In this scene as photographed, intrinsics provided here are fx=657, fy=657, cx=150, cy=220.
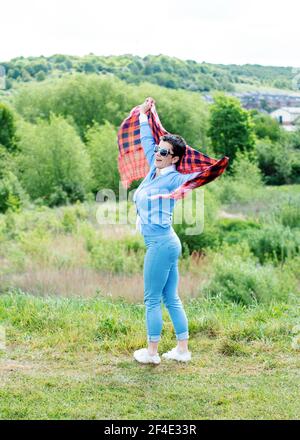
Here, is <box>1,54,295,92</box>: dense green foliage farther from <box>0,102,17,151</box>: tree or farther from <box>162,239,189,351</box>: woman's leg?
<box>162,239,189,351</box>: woman's leg

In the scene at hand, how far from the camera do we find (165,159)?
15.2 ft

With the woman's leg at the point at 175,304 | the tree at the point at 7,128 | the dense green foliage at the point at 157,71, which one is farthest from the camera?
the dense green foliage at the point at 157,71

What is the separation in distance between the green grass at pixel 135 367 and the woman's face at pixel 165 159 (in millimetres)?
1463

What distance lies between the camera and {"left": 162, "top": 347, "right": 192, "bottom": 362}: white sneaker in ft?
16.0

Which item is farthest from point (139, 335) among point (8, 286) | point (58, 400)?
point (8, 286)

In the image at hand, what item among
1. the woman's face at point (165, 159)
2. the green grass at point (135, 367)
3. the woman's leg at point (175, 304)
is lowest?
the green grass at point (135, 367)

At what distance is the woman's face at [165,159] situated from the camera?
464cm

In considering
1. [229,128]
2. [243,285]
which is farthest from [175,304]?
[229,128]

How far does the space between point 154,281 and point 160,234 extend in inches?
13.4

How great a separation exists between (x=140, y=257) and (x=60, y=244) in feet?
8.03

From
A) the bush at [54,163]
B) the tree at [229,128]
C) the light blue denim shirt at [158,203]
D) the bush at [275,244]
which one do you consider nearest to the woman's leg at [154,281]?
the light blue denim shirt at [158,203]

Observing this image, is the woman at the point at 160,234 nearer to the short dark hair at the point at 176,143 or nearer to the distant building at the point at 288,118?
the short dark hair at the point at 176,143

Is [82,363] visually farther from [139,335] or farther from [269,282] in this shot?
[269,282]

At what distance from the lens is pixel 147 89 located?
56.0m
